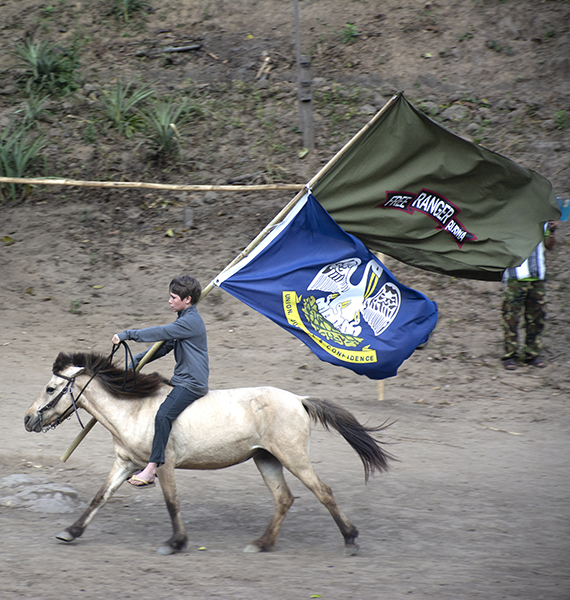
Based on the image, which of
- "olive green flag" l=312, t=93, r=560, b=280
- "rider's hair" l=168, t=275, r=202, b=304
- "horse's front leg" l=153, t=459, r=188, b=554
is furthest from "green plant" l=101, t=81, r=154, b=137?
"horse's front leg" l=153, t=459, r=188, b=554

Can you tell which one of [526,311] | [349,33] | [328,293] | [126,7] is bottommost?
[526,311]

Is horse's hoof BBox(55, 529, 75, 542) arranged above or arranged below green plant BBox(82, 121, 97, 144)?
below

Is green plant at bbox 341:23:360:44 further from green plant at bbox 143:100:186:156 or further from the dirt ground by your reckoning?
green plant at bbox 143:100:186:156

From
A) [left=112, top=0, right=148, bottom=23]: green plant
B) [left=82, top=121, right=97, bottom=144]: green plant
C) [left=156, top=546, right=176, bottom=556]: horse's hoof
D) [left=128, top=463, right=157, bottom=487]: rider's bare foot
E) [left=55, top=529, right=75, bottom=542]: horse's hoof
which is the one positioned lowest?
[left=156, top=546, right=176, bottom=556]: horse's hoof

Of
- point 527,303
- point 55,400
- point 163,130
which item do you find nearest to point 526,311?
point 527,303

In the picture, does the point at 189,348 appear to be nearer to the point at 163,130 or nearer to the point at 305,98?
the point at 305,98

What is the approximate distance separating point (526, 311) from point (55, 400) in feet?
23.0

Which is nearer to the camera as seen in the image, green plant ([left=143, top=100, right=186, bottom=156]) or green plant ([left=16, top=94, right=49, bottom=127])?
green plant ([left=143, top=100, right=186, bottom=156])

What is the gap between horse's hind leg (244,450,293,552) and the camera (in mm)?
5043

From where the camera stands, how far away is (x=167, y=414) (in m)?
4.93

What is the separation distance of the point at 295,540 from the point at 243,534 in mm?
424

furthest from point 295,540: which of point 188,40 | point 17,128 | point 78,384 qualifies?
point 188,40

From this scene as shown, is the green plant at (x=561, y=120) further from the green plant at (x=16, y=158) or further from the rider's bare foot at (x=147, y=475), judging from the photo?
the rider's bare foot at (x=147, y=475)

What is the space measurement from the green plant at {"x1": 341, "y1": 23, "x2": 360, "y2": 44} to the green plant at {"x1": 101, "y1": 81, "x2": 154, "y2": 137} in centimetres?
505
